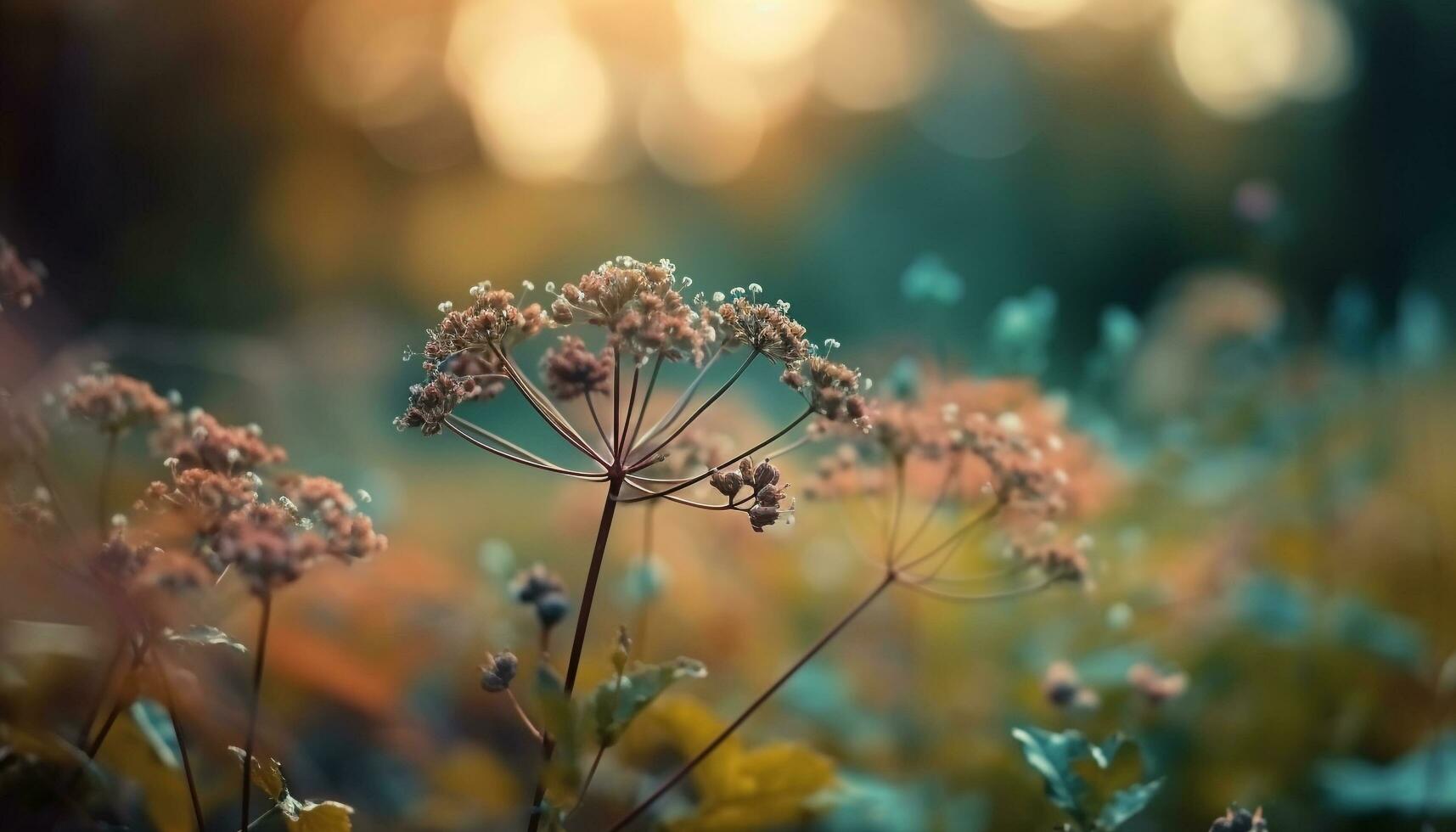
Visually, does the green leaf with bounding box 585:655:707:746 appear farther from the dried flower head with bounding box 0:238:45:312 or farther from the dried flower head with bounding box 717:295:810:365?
the dried flower head with bounding box 0:238:45:312

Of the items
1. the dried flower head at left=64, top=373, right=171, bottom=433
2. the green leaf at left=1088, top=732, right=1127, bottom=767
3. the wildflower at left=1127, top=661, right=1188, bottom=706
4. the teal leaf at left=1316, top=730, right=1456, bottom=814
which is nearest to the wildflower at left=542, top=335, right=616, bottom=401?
the dried flower head at left=64, top=373, right=171, bottom=433

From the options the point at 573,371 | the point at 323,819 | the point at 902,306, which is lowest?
the point at 323,819

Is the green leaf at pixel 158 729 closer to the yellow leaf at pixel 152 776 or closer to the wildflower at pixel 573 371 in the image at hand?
the yellow leaf at pixel 152 776

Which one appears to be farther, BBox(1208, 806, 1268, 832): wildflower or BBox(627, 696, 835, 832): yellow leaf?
BBox(627, 696, 835, 832): yellow leaf

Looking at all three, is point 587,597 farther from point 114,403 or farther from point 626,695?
point 114,403

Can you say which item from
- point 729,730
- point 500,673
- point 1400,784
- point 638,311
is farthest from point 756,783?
point 1400,784

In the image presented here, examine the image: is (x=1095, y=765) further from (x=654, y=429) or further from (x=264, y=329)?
(x=264, y=329)

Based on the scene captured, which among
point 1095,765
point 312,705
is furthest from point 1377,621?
point 312,705
